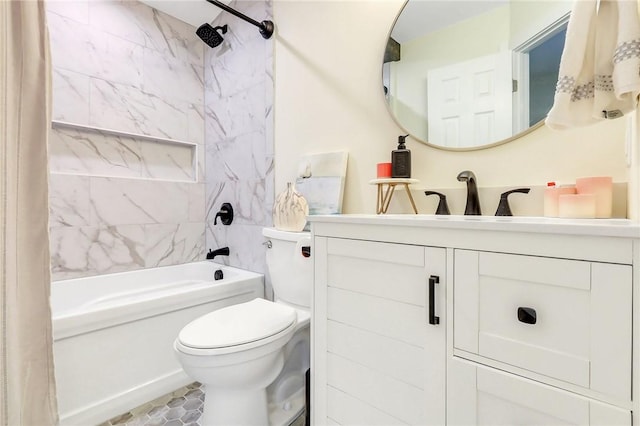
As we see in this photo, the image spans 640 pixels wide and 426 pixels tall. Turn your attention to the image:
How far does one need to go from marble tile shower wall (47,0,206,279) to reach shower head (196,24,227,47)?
1.23 ft

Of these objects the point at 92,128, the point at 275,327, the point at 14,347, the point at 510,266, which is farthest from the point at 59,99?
the point at 510,266

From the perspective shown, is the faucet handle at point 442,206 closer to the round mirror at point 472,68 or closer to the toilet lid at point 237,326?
the round mirror at point 472,68

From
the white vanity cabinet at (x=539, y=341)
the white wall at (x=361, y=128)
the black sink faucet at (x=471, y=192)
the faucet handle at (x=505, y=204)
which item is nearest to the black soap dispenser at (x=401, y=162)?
the white wall at (x=361, y=128)

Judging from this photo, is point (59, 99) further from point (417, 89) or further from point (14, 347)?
point (417, 89)

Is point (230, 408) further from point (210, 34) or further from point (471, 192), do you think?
point (210, 34)

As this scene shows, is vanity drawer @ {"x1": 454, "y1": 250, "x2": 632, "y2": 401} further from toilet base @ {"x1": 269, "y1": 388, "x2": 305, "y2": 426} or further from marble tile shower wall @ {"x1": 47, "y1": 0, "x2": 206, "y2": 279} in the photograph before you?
marble tile shower wall @ {"x1": 47, "y1": 0, "x2": 206, "y2": 279}

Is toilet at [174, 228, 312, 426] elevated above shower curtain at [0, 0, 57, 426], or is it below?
below

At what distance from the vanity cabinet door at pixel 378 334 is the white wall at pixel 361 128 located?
0.51 meters

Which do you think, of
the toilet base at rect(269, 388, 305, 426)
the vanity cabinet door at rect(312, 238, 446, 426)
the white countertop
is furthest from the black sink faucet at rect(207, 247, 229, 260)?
the white countertop

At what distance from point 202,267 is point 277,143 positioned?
3.94 feet

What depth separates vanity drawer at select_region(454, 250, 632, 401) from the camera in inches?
22.4

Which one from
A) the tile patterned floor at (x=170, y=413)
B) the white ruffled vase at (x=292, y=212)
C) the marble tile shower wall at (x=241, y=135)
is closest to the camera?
the tile patterned floor at (x=170, y=413)

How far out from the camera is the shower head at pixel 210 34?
Answer: 2.08 m

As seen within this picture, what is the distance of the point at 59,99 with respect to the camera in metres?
1.83
